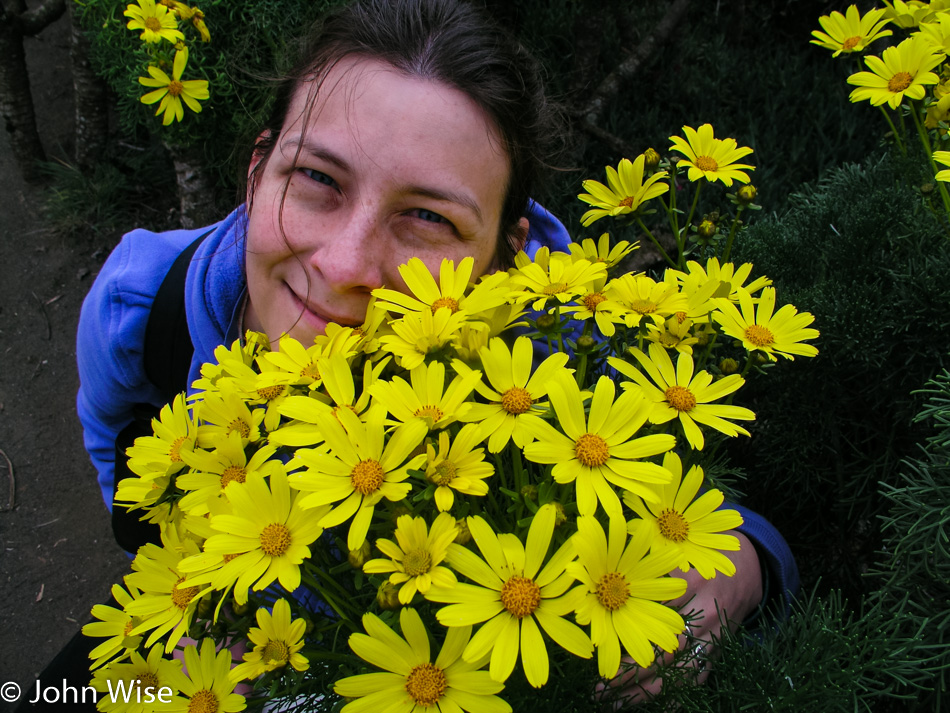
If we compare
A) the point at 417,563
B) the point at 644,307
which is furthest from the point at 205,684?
the point at 644,307

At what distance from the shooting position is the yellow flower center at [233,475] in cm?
79

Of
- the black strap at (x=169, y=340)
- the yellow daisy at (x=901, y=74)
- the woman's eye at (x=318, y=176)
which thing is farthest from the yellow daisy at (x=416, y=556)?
the black strap at (x=169, y=340)

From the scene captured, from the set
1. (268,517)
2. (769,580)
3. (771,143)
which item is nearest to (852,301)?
(769,580)

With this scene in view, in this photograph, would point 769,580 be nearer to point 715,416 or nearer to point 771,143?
point 715,416

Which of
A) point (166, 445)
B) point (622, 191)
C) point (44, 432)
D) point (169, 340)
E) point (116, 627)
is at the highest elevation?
point (622, 191)

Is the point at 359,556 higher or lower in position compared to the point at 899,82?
lower

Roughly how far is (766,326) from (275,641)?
30.3 inches

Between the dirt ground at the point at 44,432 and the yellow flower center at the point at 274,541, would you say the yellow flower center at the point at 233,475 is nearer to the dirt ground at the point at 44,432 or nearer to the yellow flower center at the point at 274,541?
the yellow flower center at the point at 274,541

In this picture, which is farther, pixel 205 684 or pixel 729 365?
pixel 729 365

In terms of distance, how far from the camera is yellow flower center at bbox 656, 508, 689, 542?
0.75 m

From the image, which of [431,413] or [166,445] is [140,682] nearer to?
[166,445]

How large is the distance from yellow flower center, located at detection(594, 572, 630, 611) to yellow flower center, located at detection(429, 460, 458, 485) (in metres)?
0.18

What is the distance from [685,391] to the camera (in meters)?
0.83

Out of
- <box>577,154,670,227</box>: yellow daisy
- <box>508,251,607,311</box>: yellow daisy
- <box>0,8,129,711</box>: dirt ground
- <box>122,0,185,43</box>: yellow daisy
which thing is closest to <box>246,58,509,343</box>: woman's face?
<box>577,154,670,227</box>: yellow daisy
